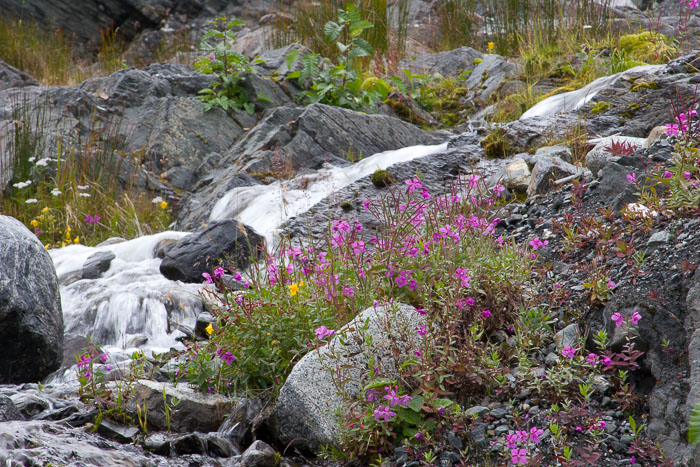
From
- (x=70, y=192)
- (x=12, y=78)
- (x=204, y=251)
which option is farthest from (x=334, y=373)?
(x=12, y=78)

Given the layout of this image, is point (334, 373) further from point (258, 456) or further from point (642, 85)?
point (642, 85)

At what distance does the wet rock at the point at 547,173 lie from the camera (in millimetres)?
4691

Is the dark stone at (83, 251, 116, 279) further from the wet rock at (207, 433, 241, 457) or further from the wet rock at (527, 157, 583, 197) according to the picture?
the wet rock at (527, 157, 583, 197)

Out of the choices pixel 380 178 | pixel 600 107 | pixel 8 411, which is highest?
pixel 600 107

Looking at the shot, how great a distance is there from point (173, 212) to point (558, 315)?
18.9ft

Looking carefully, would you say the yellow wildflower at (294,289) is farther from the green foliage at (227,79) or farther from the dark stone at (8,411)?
the green foliage at (227,79)

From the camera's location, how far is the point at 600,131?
5.93 meters

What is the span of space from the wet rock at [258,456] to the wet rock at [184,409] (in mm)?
334

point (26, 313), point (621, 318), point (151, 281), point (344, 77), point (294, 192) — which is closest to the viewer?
point (621, 318)

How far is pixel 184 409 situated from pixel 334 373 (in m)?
0.91

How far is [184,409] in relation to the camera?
3.13m

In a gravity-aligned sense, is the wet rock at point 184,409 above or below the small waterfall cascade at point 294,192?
below

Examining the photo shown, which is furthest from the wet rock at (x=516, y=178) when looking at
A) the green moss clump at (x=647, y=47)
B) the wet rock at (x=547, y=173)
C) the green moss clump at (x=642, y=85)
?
the green moss clump at (x=647, y=47)

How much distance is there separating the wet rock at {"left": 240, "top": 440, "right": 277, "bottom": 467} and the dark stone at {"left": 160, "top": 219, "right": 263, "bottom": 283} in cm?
253
